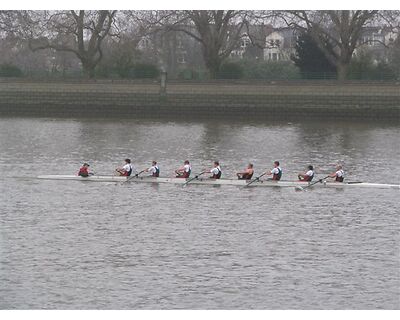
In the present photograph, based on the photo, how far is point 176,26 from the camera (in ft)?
217

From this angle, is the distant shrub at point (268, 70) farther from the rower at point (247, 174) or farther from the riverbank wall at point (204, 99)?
the rower at point (247, 174)

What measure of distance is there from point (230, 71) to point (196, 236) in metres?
40.9

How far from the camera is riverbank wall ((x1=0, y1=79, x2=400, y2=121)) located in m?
63.7

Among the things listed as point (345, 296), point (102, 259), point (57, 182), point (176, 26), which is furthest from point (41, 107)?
point (345, 296)

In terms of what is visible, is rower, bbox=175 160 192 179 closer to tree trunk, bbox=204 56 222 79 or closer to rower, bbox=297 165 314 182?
rower, bbox=297 165 314 182

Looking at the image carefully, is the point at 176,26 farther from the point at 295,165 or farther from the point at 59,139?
the point at 295,165

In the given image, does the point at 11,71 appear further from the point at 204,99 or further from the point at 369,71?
the point at 369,71

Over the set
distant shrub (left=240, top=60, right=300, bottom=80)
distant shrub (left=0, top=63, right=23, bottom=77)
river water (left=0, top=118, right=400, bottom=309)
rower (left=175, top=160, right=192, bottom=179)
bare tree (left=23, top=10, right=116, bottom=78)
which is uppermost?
bare tree (left=23, top=10, right=116, bottom=78)

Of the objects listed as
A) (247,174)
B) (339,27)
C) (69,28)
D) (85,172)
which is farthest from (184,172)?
(339,27)

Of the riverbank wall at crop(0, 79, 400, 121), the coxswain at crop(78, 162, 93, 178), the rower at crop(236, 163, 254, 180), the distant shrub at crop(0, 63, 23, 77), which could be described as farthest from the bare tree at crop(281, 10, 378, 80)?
the coxswain at crop(78, 162, 93, 178)

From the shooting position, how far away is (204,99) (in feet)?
215

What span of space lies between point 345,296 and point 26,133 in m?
35.3

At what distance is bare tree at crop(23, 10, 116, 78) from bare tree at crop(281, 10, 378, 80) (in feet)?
43.1

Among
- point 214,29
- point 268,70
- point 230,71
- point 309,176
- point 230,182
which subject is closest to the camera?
point 309,176
